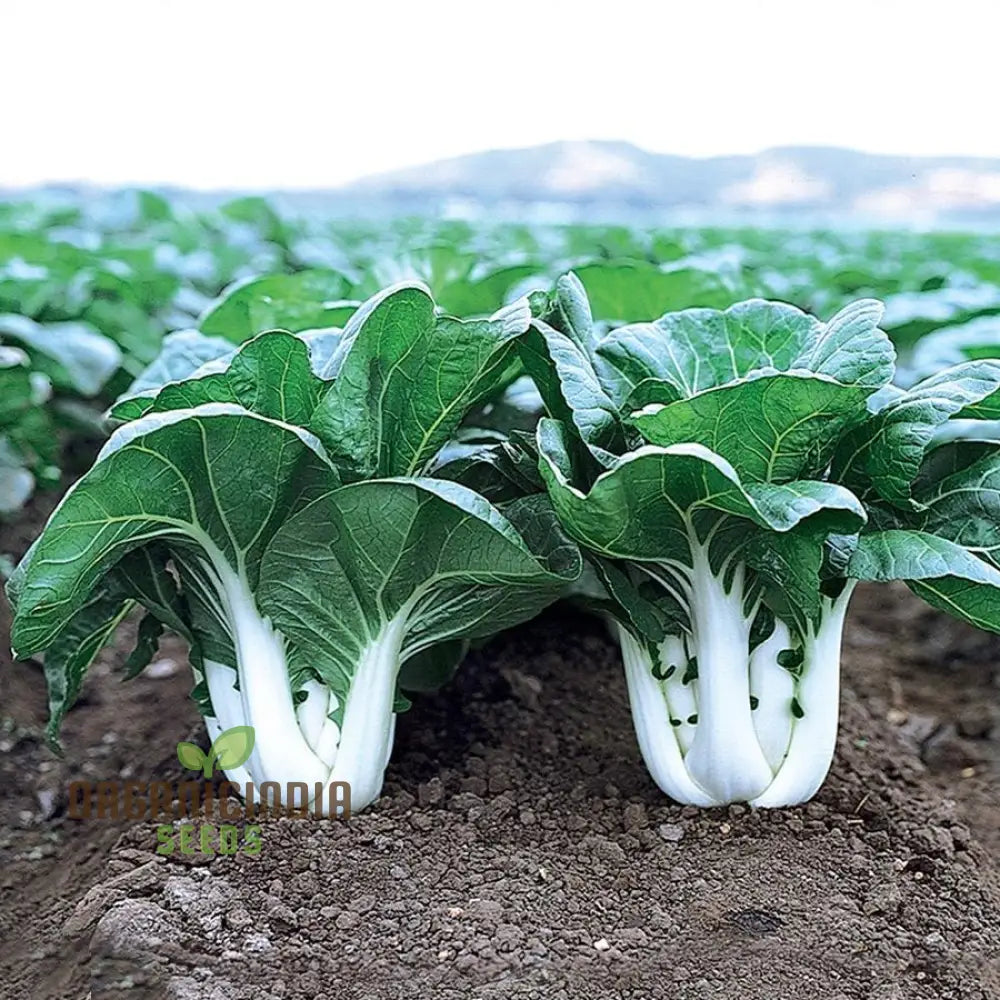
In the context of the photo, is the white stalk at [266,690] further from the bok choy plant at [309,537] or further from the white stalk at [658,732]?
the white stalk at [658,732]

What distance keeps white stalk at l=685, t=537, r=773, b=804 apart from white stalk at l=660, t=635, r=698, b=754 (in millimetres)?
32

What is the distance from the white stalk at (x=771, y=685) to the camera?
223cm

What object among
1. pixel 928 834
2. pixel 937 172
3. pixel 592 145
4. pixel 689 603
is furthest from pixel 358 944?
pixel 592 145

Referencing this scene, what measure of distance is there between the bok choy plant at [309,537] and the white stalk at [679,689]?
0.28m

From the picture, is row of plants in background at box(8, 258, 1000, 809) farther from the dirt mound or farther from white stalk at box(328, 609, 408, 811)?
the dirt mound

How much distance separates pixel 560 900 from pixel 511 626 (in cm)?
54

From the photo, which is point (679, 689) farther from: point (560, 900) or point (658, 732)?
point (560, 900)

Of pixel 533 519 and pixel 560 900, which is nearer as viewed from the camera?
pixel 560 900

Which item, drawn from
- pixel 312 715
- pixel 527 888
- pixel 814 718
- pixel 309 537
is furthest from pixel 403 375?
pixel 814 718

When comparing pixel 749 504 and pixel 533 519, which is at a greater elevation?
pixel 749 504

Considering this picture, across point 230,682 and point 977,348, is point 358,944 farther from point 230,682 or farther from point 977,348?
point 977,348

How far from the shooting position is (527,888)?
2033 mm

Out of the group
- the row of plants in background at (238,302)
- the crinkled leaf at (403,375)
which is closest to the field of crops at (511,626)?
the crinkled leaf at (403,375)

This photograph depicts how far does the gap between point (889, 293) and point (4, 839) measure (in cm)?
502
